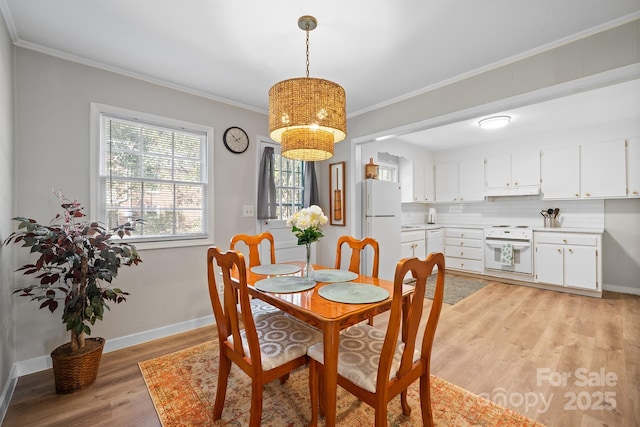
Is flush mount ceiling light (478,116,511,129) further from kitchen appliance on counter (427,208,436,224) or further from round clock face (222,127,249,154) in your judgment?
round clock face (222,127,249,154)

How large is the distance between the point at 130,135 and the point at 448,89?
10.1ft

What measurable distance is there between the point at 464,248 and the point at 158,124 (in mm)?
5198

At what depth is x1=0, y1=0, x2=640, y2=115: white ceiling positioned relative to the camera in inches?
68.6

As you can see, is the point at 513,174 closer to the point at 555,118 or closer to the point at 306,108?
the point at 555,118

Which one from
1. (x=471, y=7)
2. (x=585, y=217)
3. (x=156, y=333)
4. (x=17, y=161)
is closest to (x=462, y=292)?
(x=585, y=217)

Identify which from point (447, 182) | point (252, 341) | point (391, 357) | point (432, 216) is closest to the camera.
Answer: point (391, 357)

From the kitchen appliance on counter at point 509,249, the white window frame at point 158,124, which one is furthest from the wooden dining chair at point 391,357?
the kitchen appliance on counter at point 509,249

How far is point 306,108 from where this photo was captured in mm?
1646

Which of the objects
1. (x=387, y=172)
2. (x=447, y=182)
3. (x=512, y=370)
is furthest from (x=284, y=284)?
(x=447, y=182)

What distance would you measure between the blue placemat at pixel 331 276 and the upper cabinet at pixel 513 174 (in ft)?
14.1

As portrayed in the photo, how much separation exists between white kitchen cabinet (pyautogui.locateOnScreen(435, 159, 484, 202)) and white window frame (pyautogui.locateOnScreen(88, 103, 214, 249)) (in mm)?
4618

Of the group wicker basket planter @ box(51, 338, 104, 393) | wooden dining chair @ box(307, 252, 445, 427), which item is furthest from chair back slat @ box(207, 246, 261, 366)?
wicker basket planter @ box(51, 338, 104, 393)

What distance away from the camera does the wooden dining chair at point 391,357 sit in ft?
3.92

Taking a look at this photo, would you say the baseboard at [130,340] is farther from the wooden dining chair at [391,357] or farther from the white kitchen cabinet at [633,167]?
the white kitchen cabinet at [633,167]
